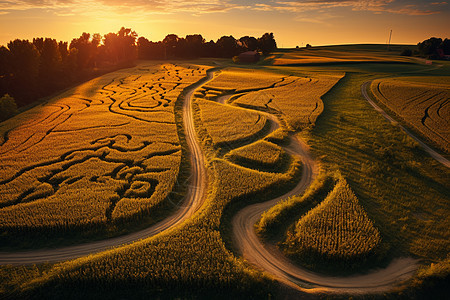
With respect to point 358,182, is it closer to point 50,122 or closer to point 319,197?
point 319,197

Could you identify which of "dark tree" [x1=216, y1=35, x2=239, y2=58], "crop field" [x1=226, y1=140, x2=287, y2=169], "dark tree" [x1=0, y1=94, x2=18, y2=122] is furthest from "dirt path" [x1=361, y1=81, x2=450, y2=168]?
"dark tree" [x1=216, y1=35, x2=239, y2=58]

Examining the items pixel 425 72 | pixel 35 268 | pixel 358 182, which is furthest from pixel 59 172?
pixel 425 72

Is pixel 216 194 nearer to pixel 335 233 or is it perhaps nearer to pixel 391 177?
pixel 335 233

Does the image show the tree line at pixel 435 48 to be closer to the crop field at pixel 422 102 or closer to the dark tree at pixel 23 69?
the crop field at pixel 422 102

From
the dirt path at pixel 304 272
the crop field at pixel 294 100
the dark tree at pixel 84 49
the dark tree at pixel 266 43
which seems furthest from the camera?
the dark tree at pixel 266 43

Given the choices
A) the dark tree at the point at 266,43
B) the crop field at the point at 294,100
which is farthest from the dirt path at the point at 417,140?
the dark tree at the point at 266,43

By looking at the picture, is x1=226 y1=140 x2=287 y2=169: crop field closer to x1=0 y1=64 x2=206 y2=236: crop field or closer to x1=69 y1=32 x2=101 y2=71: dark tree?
x1=0 y1=64 x2=206 y2=236: crop field
